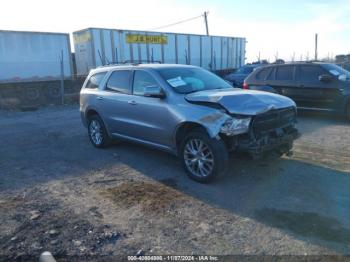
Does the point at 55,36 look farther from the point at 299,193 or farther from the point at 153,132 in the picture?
the point at 299,193

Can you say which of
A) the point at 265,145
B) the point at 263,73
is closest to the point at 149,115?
the point at 265,145

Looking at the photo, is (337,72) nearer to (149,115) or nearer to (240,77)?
(149,115)

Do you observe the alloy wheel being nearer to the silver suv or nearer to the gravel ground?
the silver suv

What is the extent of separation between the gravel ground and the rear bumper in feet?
1.42

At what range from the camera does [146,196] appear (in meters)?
4.48

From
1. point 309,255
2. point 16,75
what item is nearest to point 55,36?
point 16,75

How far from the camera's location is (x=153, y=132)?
547 centimetres

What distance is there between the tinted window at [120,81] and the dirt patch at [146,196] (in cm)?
194

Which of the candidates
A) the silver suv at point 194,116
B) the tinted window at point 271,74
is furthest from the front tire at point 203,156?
the tinted window at point 271,74

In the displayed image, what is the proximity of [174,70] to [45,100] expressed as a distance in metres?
13.5

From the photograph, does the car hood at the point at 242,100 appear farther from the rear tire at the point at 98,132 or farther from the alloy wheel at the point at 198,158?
the rear tire at the point at 98,132

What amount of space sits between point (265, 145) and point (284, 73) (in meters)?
6.03

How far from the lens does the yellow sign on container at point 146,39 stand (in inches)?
738

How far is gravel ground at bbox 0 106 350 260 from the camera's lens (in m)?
3.28
